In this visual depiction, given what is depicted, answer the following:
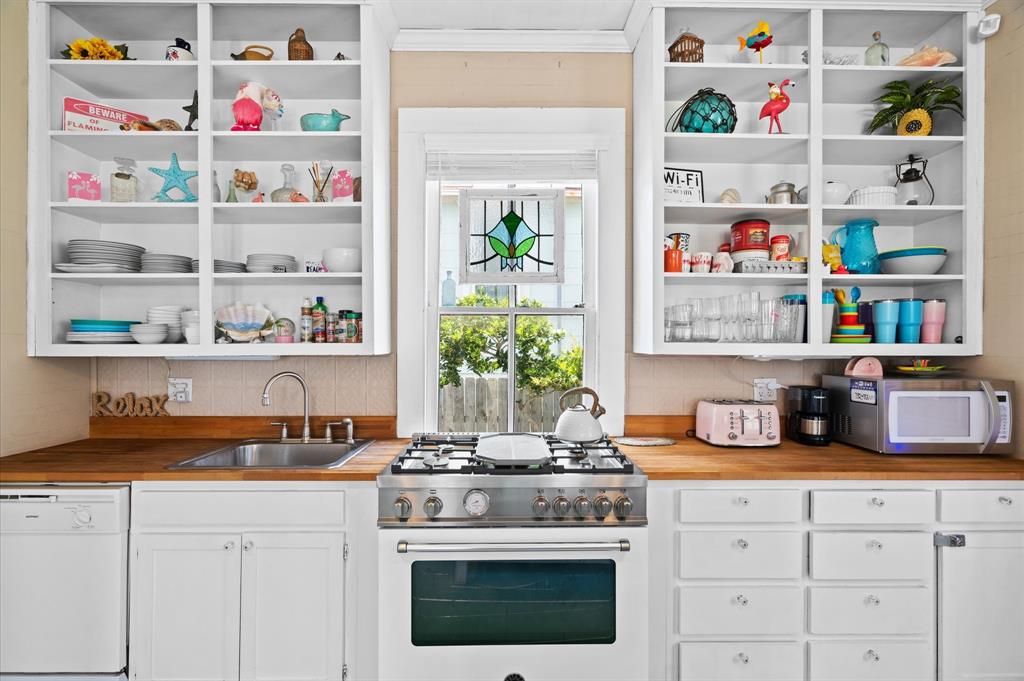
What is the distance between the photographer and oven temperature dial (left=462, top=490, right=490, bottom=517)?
1.85 meters

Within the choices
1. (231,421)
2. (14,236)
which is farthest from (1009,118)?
(14,236)

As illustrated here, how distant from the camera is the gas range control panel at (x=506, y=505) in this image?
1852 millimetres

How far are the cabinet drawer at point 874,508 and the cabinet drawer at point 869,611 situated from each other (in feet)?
0.78

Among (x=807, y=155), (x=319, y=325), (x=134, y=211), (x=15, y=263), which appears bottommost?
(x=319, y=325)

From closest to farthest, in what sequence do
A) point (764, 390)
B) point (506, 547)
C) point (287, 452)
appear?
point (506, 547) → point (287, 452) → point (764, 390)

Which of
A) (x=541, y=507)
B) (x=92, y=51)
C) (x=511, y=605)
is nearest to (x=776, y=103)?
(x=541, y=507)

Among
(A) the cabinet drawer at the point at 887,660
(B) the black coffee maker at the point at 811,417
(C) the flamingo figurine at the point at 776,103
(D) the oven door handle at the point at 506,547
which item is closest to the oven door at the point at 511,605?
(D) the oven door handle at the point at 506,547

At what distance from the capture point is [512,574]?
1.83 m

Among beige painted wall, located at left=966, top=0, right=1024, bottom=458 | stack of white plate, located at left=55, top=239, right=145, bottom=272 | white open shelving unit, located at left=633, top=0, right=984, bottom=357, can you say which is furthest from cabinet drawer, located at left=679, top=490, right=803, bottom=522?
stack of white plate, located at left=55, top=239, right=145, bottom=272

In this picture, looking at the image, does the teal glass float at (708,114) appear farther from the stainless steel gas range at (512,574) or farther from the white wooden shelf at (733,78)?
the stainless steel gas range at (512,574)

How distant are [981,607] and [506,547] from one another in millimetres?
1688

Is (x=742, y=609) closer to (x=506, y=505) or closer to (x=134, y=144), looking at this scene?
(x=506, y=505)

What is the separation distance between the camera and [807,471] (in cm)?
190

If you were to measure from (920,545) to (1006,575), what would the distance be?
0.32 m
